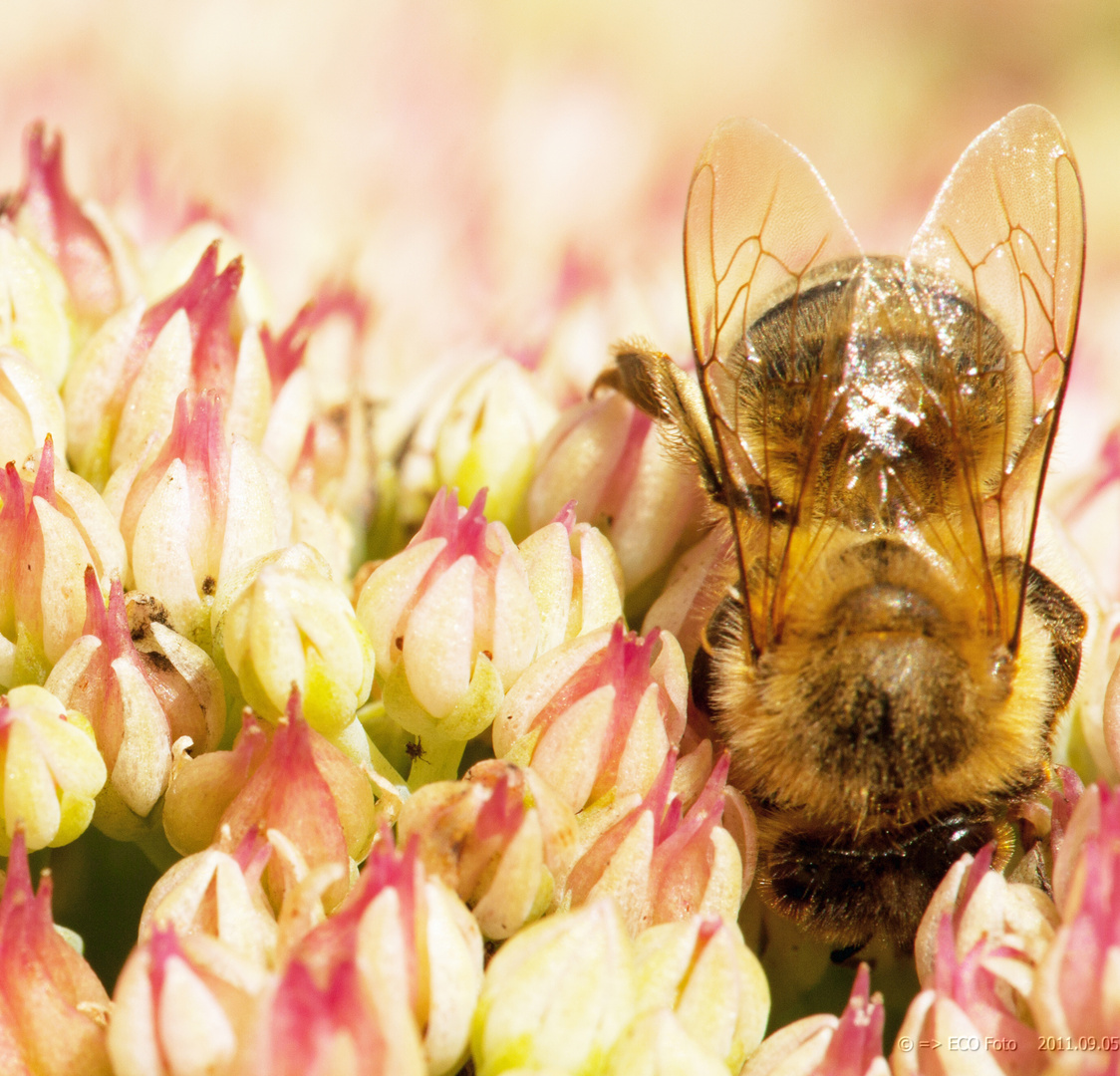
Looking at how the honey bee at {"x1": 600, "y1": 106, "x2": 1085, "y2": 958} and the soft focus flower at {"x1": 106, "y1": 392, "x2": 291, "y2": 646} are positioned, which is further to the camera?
the soft focus flower at {"x1": 106, "y1": 392, "x2": 291, "y2": 646}

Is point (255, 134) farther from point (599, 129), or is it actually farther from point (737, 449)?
point (737, 449)

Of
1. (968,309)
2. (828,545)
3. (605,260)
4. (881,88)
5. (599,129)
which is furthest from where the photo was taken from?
(881,88)

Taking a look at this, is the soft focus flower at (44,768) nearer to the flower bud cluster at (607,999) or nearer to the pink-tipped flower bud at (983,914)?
the flower bud cluster at (607,999)

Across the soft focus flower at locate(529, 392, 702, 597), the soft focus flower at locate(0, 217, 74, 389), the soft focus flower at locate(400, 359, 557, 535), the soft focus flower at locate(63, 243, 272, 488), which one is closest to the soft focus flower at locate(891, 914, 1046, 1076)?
the soft focus flower at locate(529, 392, 702, 597)

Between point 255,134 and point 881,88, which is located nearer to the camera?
point 255,134

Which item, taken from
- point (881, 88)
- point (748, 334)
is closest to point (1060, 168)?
point (748, 334)

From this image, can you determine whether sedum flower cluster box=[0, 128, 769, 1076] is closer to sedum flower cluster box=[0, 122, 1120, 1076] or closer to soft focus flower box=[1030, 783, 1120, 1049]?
sedum flower cluster box=[0, 122, 1120, 1076]
